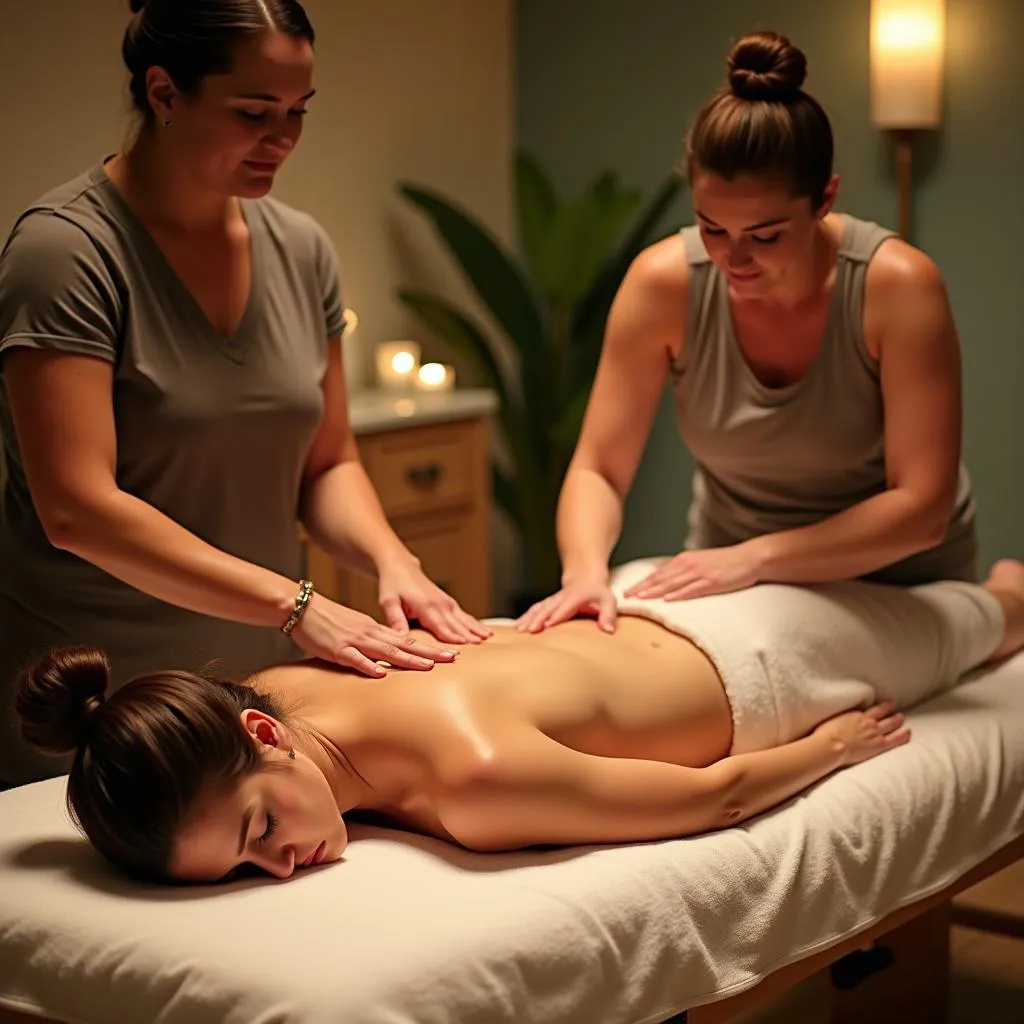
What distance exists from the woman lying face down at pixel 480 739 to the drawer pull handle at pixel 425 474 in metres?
1.74

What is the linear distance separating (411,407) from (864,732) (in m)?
1.99

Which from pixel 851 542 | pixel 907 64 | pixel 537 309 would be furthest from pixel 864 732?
pixel 537 309

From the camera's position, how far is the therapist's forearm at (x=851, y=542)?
2.24 meters

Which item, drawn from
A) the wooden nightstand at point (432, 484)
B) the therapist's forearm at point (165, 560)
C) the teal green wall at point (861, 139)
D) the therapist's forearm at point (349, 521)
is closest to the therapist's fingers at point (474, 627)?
the therapist's forearm at point (349, 521)

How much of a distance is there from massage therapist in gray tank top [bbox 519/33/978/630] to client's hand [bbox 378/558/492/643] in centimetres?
11

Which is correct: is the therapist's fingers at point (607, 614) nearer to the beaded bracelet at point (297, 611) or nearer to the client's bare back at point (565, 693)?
the client's bare back at point (565, 693)

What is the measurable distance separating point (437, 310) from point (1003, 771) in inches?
96.4

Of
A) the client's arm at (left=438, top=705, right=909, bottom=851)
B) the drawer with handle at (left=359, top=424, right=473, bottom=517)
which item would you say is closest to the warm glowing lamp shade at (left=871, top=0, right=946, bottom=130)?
the drawer with handle at (left=359, top=424, right=473, bottom=517)

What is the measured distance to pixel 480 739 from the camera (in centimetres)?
177

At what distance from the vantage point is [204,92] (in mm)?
1955

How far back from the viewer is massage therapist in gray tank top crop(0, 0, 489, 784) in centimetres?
194

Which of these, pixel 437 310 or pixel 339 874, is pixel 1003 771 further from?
pixel 437 310

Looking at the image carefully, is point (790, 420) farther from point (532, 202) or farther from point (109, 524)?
point (532, 202)

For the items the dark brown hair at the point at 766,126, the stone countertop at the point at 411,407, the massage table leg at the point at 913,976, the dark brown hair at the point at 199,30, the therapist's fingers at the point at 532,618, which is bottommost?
the massage table leg at the point at 913,976
